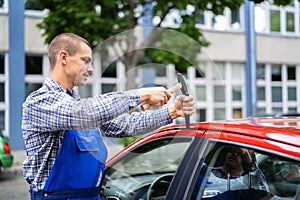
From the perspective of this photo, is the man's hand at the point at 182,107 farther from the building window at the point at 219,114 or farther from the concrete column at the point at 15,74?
the concrete column at the point at 15,74

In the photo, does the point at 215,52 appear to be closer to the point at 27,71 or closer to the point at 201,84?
the point at 27,71

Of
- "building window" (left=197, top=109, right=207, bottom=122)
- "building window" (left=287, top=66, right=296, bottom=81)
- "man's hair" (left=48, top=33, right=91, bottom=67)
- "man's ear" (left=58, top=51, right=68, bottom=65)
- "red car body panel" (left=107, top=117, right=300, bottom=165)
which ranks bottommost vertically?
"red car body panel" (left=107, top=117, right=300, bottom=165)

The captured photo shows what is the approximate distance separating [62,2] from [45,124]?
6518mm

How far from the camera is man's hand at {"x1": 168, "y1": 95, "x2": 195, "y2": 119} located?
2.05 m

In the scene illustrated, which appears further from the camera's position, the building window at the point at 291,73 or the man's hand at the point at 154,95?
the building window at the point at 291,73

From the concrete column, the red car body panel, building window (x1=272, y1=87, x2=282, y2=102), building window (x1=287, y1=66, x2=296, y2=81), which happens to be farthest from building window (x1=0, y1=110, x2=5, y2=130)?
the red car body panel

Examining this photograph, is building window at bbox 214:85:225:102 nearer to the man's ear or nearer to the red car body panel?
the red car body panel

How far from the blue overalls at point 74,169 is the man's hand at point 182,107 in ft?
1.24

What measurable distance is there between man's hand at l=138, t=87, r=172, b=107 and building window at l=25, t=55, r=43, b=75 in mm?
12978

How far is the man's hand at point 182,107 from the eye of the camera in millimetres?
2047

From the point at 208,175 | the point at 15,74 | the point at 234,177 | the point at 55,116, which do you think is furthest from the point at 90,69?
→ the point at 15,74

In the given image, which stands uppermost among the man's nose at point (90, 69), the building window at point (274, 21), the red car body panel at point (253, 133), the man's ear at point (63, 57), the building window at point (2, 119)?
the building window at point (274, 21)


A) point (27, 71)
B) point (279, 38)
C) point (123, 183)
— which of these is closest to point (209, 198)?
point (123, 183)

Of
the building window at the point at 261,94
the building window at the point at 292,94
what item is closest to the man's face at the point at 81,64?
the building window at the point at 261,94
